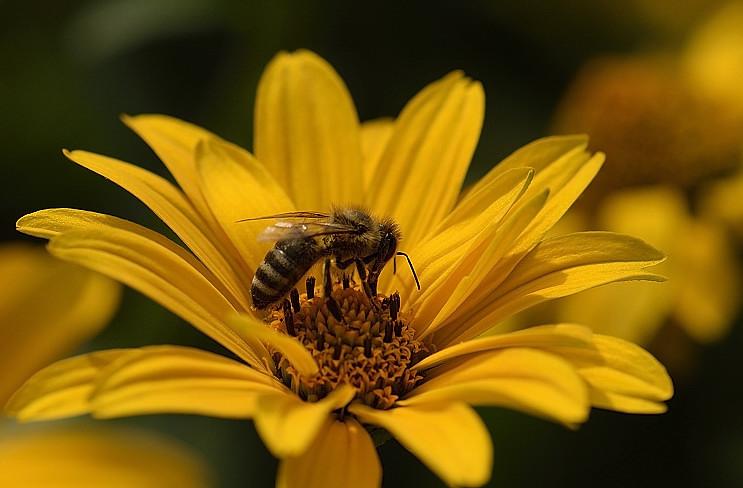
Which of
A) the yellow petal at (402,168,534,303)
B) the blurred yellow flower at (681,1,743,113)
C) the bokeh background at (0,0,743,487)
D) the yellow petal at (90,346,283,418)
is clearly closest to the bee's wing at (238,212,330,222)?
the yellow petal at (402,168,534,303)

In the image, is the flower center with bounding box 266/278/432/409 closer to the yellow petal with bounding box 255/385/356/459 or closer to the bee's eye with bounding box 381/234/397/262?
the bee's eye with bounding box 381/234/397/262

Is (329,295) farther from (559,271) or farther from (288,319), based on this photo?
(559,271)

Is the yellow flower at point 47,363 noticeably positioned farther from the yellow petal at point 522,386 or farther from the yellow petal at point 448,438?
the yellow petal at point 522,386

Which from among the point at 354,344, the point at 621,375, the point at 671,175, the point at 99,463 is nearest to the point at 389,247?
the point at 354,344

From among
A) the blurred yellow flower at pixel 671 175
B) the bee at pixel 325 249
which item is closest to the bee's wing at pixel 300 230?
the bee at pixel 325 249

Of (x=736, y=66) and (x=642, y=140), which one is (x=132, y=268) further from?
(x=736, y=66)

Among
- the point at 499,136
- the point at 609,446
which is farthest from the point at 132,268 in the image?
the point at 499,136
